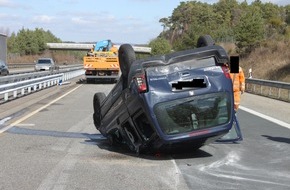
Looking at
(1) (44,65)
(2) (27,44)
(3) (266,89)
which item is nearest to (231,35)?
(1) (44,65)

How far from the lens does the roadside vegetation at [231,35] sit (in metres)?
53.1

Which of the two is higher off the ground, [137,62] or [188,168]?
[137,62]

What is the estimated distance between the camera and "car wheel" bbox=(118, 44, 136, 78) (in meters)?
7.84

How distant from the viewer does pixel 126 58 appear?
26.0 ft

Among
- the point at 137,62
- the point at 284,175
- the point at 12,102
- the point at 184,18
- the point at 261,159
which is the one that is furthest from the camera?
the point at 184,18

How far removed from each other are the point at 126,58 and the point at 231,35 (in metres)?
81.4

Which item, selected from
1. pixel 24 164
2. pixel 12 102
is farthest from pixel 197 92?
pixel 12 102

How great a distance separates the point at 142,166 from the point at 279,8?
12736 centimetres

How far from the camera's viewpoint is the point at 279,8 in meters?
128

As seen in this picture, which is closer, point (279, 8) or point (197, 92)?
point (197, 92)

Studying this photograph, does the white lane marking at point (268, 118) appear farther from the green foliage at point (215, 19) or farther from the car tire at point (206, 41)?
the green foliage at point (215, 19)

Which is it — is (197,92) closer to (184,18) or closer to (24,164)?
(24,164)

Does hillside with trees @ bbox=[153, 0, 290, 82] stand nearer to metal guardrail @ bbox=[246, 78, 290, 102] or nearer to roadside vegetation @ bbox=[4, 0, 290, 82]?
roadside vegetation @ bbox=[4, 0, 290, 82]

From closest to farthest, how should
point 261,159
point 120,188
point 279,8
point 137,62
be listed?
point 120,188
point 137,62
point 261,159
point 279,8
